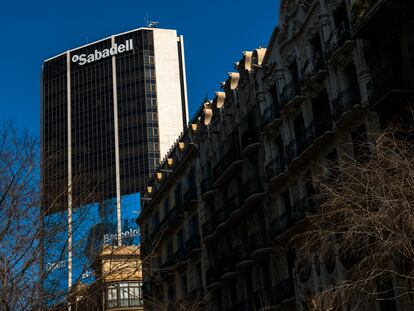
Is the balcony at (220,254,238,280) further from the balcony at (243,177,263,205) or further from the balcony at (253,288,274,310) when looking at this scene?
the balcony at (243,177,263,205)

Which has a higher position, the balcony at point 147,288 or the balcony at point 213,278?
the balcony at point 147,288

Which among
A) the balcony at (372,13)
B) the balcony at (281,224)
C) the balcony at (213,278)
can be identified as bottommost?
the balcony at (213,278)

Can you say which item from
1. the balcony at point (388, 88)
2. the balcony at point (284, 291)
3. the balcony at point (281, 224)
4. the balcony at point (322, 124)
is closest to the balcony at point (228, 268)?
the balcony at point (281, 224)

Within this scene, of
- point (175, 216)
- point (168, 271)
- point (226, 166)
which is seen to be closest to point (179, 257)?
point (168, 271)

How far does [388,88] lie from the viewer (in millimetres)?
27391

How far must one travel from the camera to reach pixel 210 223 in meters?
45.1

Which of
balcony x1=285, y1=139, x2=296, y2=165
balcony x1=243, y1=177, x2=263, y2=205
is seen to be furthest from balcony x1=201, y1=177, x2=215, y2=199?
balcony x1=285, y1=139, x2=296, y2=165

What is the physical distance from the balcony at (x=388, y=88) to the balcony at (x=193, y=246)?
20690 millimetres

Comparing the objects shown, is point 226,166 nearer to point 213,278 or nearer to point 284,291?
point 213,278

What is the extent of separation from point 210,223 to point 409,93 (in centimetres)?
2033

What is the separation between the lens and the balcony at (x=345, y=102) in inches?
1198

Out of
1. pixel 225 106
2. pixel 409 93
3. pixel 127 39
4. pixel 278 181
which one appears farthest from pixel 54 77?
pixel 409 93

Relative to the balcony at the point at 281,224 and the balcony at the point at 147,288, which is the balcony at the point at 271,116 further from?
the balcony at the point at 147,288

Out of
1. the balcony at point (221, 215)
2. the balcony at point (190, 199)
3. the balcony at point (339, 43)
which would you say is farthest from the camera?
the balcony at point (190, 199)
